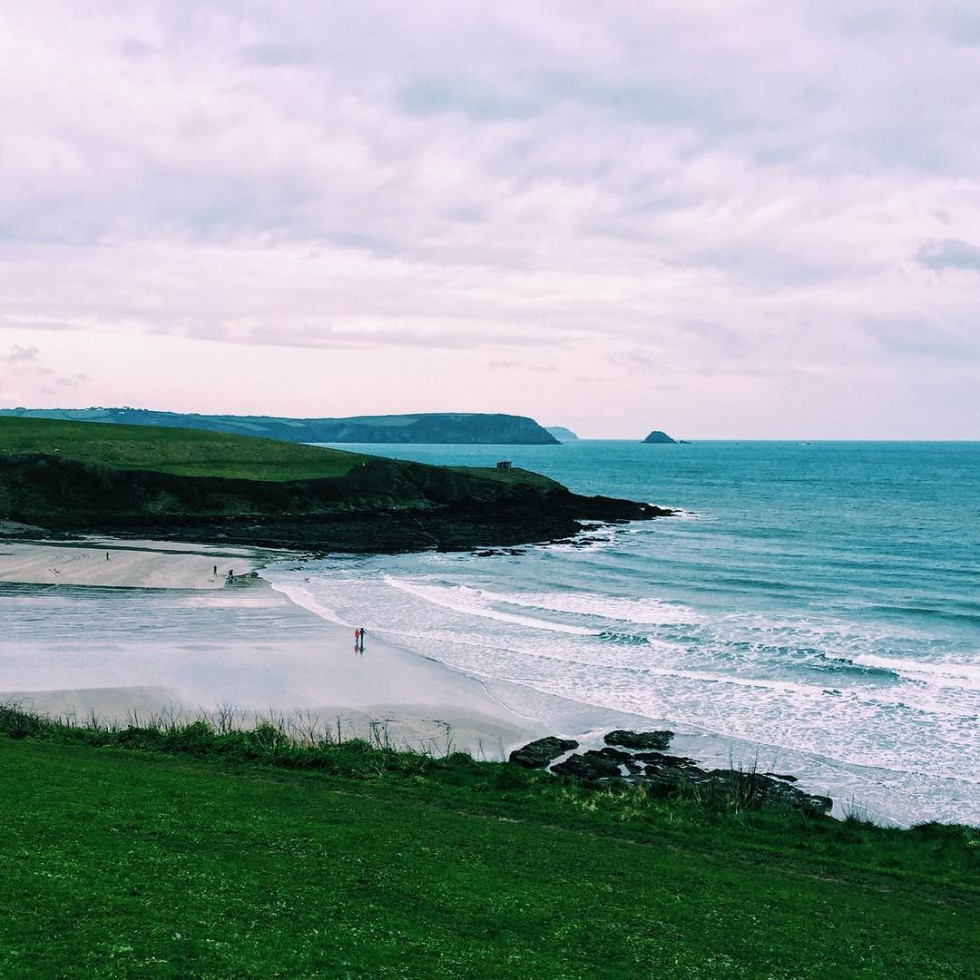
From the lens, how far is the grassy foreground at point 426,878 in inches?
543

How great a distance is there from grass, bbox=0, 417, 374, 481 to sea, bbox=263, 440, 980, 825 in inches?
1245

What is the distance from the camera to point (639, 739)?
102ft

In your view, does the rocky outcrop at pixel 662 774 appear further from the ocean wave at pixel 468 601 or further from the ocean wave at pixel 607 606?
the ocean wave at pixel 607 606

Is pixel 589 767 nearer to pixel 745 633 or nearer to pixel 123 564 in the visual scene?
pixel 745 633

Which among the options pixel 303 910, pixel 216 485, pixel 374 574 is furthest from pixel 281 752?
pixel 216 485

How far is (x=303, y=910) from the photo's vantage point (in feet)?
49.6

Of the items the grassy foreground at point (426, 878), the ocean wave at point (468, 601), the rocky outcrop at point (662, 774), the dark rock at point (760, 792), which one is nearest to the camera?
the grassy foreground at point (426, 878)

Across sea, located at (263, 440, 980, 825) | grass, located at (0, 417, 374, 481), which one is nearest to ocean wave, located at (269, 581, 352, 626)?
sea, located at (263, 440, 980, 825)

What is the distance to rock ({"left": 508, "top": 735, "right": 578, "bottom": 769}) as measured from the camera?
2859 cm

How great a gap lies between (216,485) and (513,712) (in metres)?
65.3

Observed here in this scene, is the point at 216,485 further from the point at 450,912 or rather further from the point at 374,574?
the point at 450,912

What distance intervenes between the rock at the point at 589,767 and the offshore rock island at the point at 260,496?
161 feet

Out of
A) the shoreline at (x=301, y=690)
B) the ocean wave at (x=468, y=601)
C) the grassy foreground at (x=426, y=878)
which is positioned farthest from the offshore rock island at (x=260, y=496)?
the grassy foreground at (x=426, y=878)

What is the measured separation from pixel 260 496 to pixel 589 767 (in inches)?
2757
